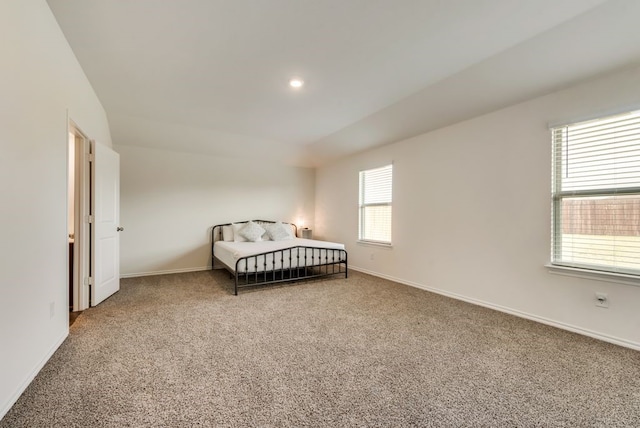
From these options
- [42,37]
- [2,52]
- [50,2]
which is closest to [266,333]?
[2,52]

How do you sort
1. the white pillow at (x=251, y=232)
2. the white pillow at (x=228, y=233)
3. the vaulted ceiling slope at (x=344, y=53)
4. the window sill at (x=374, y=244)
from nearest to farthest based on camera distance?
the vaulted ceiling slope at (x=344, y=53) < the window sill at (x=374, y=244) < the white pillow at (x=251, y=232) < the white pillow at (x=228, y=233)

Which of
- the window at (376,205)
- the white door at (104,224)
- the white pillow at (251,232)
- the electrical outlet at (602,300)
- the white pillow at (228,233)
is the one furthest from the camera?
the white pillow at (228,233)

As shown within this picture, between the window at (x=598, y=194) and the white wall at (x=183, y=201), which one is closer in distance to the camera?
the window at (x=598, y=194)

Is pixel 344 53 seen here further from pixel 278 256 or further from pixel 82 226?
pixel 82 226

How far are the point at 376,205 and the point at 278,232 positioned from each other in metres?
2.09

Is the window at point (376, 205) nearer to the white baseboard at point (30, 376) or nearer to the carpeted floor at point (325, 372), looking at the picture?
the carpeted floor at point (325, 372)

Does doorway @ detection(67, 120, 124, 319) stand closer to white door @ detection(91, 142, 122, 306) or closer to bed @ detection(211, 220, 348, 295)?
white door @ detection(91, 142, 122, 306)

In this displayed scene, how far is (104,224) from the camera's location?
3.53 m

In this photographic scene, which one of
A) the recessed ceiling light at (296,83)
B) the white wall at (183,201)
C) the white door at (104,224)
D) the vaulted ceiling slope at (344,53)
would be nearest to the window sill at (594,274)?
the vaulted ceiling slope at (344,53)

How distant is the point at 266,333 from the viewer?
261 centimetres

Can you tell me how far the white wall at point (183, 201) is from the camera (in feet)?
16.1

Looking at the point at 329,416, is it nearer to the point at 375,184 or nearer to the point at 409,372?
the point at 409,372

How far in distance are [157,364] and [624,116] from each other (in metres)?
4.47

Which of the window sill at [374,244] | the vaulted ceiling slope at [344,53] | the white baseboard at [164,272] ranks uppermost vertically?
the vaulted ceiling slope at [344,53]
